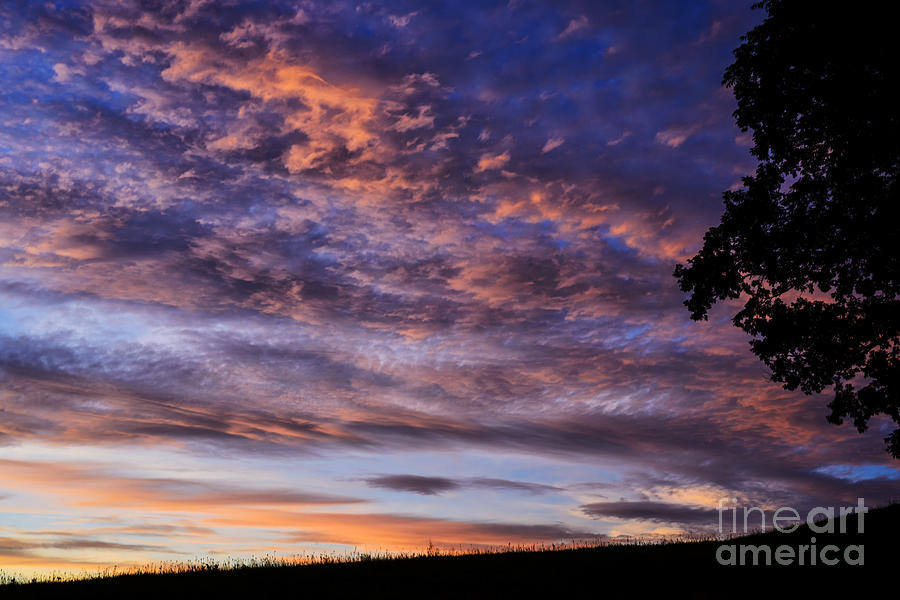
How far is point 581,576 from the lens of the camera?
17734mm

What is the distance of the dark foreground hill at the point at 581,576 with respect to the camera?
15.7 m

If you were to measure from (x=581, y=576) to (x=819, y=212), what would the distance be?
12178mm

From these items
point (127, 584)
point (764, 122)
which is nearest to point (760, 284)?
point (764, 122)

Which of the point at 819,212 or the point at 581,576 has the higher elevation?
the point at 819,212

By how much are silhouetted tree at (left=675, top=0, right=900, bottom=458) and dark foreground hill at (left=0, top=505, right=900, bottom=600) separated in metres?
4.02

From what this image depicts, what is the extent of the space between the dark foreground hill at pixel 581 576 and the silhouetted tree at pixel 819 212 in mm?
4016

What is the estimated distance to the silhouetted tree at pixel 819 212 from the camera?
741 inches

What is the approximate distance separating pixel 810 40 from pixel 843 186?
13.5 ft

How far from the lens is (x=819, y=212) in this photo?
65.9 feet

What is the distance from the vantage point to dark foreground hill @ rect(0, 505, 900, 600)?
15719 mm

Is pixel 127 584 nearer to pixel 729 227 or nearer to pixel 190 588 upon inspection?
pixel 190 588

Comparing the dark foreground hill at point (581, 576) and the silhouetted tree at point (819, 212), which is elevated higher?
the silhouetted tree at point (819, 212)

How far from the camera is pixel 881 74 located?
18.6 m

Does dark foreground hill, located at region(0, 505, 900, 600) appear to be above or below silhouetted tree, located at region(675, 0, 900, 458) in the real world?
below
